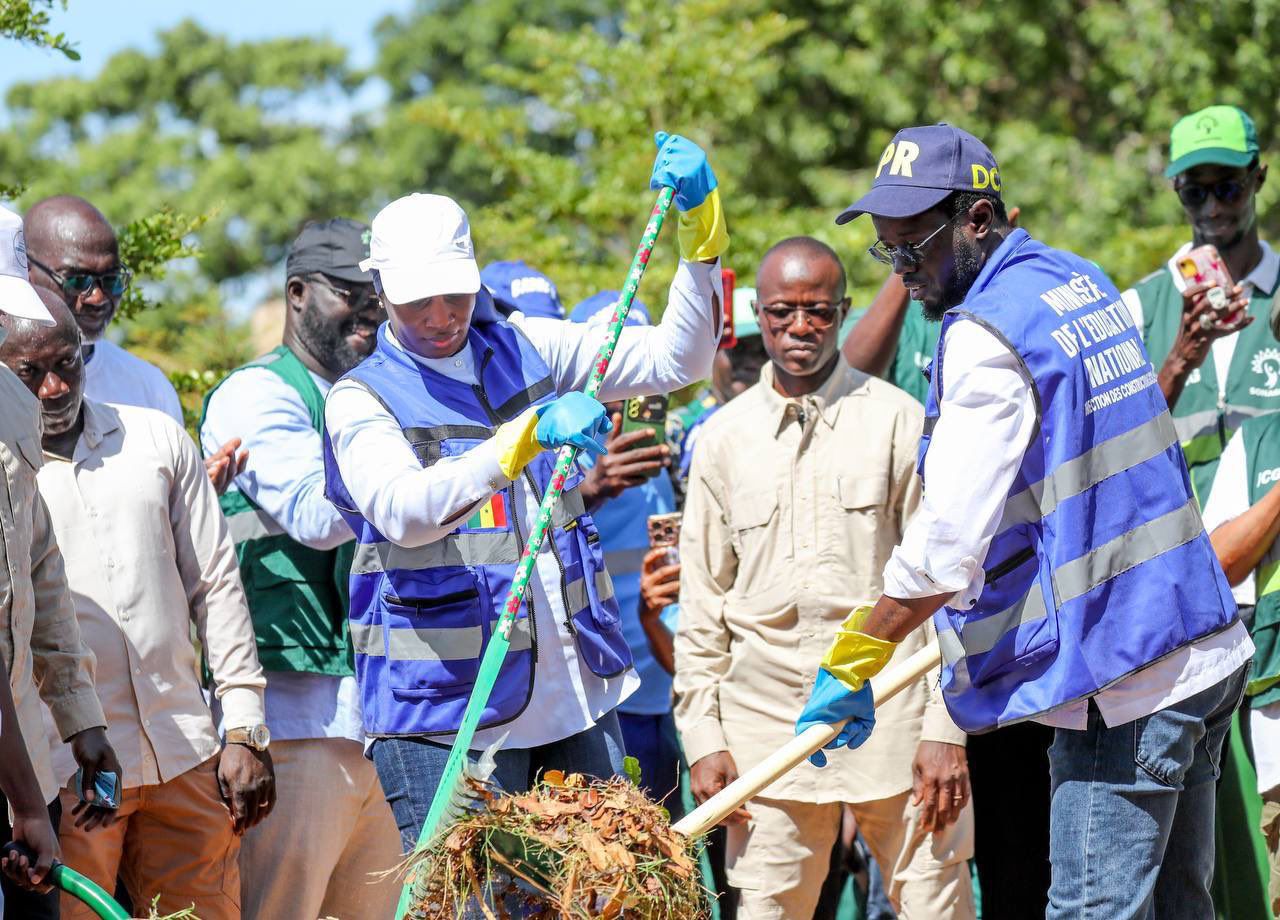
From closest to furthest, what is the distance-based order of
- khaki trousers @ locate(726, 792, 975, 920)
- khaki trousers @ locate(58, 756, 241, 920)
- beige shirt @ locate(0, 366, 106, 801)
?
beige shirt @ locate(0, 366, 106, 801), khaki trousers @ locate(58, 756, 241, 920), khaki trousers @ locate(726, 792, 975, 920)

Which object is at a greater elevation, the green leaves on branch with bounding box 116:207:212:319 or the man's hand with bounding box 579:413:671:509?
the green leaves on branch with bounding box 116:207:212:319

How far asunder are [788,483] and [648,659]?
4.17ft

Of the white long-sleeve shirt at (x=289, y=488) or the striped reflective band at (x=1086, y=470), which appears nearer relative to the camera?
the striped reflective band at (x=1086, y=470)

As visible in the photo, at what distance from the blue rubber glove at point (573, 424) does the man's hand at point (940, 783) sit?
155 cm

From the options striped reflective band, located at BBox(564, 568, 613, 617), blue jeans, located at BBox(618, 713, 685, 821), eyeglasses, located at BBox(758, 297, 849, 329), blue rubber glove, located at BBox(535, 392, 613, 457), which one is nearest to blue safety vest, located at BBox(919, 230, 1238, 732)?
blue rubber glove, located at BBox(535, 392, 613, 457)

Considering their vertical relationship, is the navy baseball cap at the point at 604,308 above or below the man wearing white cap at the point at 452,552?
above

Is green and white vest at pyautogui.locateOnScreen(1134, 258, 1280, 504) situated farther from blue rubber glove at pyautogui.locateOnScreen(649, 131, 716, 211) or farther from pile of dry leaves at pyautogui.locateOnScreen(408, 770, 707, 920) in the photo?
pile of dry leaves at pyautogui.locateOnScreen(408, 770, 707, 920)

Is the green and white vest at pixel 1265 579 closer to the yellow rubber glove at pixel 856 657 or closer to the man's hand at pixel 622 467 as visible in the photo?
the yellow rubber glove at pixel 856 657

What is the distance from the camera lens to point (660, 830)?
3.57 m

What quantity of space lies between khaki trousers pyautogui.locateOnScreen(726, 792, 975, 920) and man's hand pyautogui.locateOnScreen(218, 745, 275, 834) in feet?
4.59

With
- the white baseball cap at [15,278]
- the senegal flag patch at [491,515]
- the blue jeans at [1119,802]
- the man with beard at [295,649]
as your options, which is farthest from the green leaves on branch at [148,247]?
the blue jeans at [1119,802]

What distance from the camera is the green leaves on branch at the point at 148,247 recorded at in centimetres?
622

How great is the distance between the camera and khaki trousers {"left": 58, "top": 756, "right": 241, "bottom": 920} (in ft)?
15.1

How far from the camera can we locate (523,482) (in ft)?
14.0
